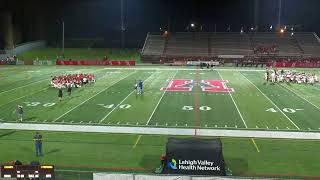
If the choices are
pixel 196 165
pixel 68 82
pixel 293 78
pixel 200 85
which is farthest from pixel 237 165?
pixel 293 78

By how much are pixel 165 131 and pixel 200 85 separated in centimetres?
1672

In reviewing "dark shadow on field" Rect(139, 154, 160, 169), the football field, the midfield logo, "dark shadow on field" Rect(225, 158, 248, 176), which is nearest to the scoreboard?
"dark shadow on field" Rect(139, 154, 160, 169)

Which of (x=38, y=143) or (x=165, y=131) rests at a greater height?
Result: (x=38, y=143)

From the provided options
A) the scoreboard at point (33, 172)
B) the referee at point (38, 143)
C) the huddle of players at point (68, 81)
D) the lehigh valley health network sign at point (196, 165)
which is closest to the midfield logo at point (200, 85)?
the huddle of players at point (68, 81)

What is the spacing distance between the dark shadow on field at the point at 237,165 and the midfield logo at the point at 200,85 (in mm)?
17409

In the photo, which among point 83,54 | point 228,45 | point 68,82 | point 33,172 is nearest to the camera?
point 33,172

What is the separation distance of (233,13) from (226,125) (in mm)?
50725

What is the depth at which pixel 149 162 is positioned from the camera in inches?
582

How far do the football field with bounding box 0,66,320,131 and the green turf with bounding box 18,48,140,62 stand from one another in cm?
2687

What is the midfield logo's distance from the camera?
32844 mm

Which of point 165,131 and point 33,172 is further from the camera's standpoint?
point 165,131

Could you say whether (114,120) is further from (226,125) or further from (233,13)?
(233,13)

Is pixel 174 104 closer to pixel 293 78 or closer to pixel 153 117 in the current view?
pixel 153 117

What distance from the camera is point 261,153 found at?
1584cm
